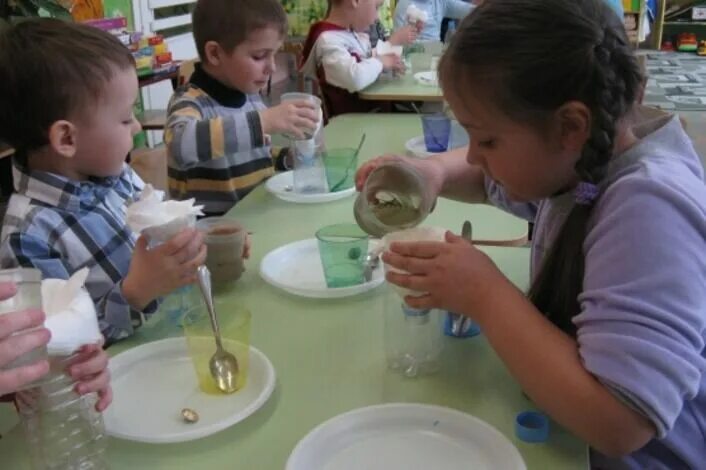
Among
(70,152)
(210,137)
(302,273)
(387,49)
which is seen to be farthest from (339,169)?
(387,49)

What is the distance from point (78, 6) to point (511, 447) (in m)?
3.89

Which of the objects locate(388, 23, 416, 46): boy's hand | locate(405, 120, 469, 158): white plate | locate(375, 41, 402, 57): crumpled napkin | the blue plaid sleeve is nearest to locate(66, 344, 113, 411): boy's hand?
the blue plaid sleeve

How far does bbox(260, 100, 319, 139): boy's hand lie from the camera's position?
66.9 inches

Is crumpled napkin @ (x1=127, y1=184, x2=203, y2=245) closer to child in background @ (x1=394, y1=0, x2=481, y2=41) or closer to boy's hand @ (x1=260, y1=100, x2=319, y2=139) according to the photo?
boy's hand @ (x1=260, y1=100, x2=319, y2=139)

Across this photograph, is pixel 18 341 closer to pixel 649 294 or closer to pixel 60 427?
pixel 60 427

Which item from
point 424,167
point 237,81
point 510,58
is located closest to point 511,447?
point 510,58

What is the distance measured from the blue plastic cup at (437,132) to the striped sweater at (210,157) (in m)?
0.44

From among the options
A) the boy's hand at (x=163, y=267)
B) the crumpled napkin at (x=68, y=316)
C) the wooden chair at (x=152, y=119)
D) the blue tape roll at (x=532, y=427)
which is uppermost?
the crumpled napkin at (x=68, y=316)

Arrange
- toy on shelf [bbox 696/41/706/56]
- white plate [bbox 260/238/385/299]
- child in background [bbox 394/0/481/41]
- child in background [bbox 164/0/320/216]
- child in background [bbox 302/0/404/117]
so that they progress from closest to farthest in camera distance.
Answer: white plate [bbox 260/238/385/299], child in background [bbox 164/0/320/216], child in background [bbox 302/0/404/117], child in background [bbox 394/0/481/41], toy on shelf [bbox 696/41/706/56]

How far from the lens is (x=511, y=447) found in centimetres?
81

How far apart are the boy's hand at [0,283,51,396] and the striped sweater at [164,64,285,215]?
3.69ft

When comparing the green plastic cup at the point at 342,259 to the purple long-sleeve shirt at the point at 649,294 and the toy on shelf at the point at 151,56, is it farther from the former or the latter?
the toy on shelf at the point at 151,56

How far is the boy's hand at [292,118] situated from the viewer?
1700 mm

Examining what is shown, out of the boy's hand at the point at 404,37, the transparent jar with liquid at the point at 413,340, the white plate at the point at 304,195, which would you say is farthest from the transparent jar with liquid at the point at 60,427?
the boy's hand at the point at 404,37
